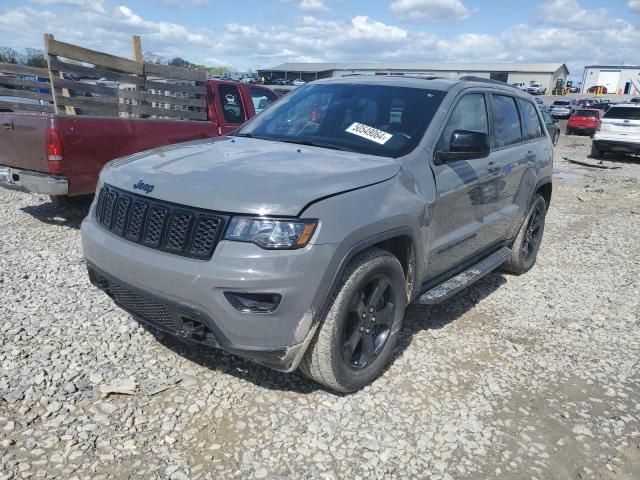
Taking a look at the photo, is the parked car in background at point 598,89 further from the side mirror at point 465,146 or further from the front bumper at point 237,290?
the front bumper at point 237,290

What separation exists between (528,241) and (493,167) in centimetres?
171

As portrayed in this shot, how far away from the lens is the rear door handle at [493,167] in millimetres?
4070

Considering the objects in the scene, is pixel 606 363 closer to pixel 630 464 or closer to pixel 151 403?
pixel 630 464

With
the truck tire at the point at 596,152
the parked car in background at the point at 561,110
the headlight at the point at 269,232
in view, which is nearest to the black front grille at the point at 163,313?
the headlight at the point at 269,232

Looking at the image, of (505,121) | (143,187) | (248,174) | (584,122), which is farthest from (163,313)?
(584,122)

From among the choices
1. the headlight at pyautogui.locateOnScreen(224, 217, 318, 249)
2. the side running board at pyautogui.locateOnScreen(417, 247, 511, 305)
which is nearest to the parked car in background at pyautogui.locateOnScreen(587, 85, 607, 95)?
the side running board at pyautogui.locateOnScreen(417, 247, 511, 305)

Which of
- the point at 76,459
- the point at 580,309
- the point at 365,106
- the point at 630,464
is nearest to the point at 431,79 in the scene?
the point at 365,106

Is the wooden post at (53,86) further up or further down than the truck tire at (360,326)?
further up

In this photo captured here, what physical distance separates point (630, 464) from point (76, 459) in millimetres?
2836

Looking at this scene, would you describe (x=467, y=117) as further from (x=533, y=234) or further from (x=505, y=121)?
(x=533, y=234)

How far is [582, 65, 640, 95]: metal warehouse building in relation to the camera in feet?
253

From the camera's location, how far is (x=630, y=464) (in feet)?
8.86

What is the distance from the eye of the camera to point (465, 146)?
3.33 meters

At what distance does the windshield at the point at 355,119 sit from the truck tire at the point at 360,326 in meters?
0.82
